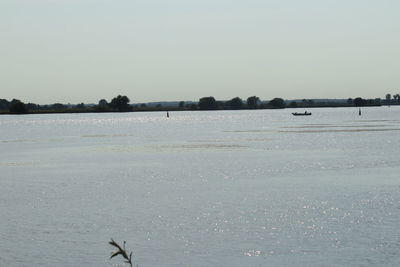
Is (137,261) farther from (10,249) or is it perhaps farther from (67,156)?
(67,156)

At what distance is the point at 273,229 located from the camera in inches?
1351

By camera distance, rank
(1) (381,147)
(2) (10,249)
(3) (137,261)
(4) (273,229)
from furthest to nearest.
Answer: (1) (381,147) → (4) (273,229) → (2) (10,249) → (3) (137,261)

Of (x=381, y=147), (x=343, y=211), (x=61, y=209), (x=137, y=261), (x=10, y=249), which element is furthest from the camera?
(x=381, y=147)

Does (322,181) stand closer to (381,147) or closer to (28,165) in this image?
(28,165)

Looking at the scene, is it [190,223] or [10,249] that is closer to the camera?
[10,249]

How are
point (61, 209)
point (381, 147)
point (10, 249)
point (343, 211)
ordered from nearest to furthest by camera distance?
point (10, 249) → point (343, 211) → point (61, 209) → point (381, 147)

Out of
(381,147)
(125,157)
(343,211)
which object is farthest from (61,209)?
(381,147)

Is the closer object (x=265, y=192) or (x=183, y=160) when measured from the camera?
(x=265, y=192)

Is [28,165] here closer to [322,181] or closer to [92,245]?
[322,181]

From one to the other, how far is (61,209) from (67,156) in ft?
149

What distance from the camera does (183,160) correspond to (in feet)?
254

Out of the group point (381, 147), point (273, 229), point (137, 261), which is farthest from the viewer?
point (381, 147)

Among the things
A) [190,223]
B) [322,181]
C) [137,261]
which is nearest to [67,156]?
[322,181]

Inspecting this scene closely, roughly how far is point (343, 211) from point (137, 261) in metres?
15.1
